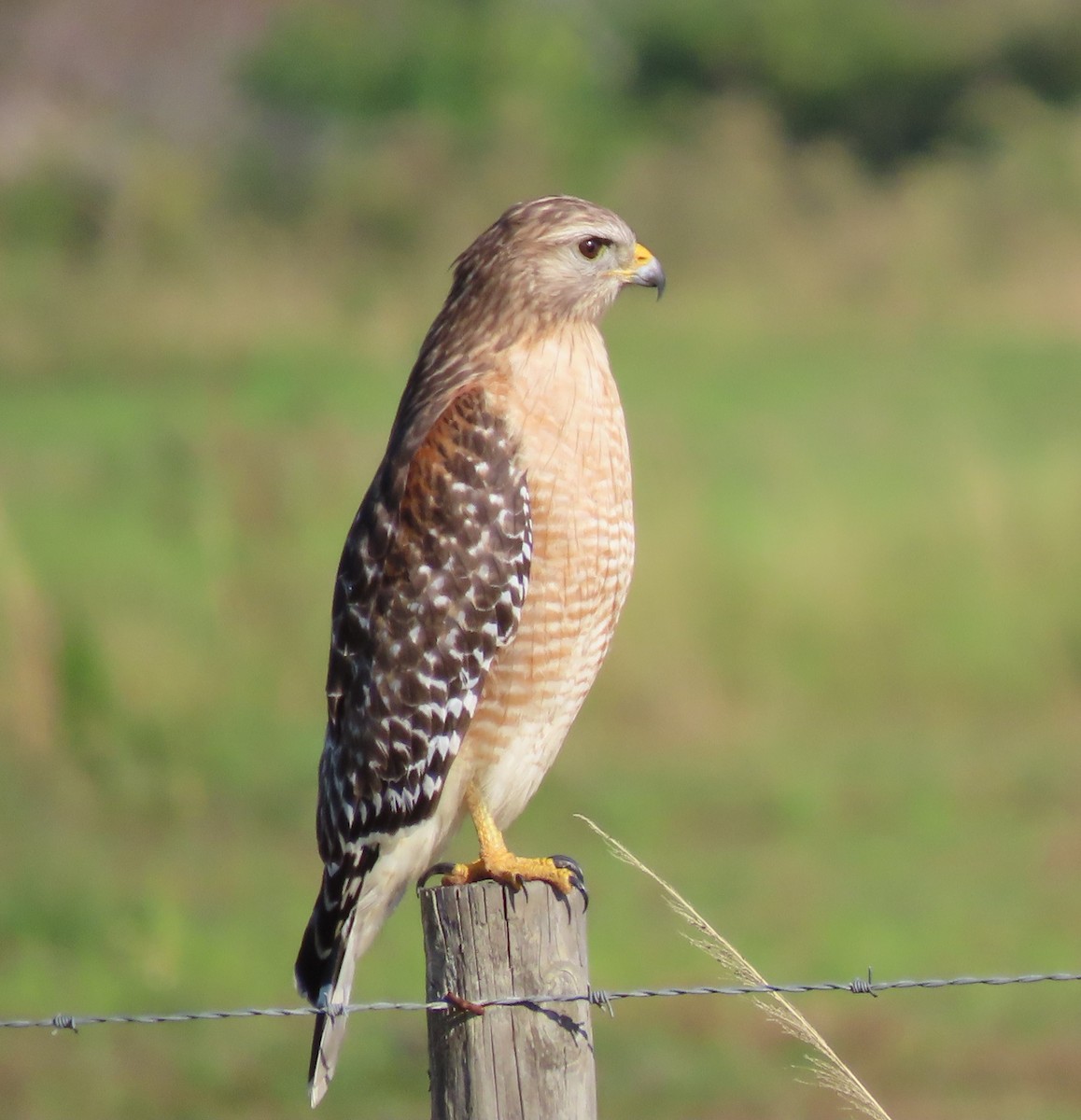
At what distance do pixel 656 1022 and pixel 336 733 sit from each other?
11.8 ft

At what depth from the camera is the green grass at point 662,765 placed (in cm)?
716

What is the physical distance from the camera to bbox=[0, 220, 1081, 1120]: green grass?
23.5 feet

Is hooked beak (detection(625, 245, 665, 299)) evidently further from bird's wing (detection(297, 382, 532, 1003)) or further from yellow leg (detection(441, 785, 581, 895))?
yellow leg (detection(441, 785, 581, 895))

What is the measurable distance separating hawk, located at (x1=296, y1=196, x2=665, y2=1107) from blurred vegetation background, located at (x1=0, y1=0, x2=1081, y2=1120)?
2.71 meters

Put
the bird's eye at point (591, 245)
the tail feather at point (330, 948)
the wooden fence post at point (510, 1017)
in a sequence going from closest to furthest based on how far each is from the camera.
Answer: the wooden fence post at point (510, 1017) → the tail feather at point (330, 948) → the bird's eye at point (591, 245)

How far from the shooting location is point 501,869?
3.90 metres

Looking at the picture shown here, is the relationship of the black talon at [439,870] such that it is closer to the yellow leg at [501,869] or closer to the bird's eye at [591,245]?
the yellow leg at [501,869]

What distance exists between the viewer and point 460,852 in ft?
30.6

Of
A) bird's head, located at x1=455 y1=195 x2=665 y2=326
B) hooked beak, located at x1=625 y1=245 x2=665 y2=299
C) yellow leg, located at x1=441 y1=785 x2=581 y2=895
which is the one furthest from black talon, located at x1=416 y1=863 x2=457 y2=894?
hooked beak, located at x1=625 y1=245 x2=665 y2=299

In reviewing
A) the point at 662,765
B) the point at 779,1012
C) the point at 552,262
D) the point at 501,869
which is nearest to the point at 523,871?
the point at 501,869

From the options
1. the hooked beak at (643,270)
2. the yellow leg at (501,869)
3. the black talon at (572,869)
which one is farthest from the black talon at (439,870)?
the hooked beak at (643,270)

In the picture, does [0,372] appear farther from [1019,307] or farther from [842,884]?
[842,884]

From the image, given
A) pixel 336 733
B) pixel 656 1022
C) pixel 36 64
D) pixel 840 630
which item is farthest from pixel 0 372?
pixel 336 733

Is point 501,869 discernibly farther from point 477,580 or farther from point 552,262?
point 552,262
